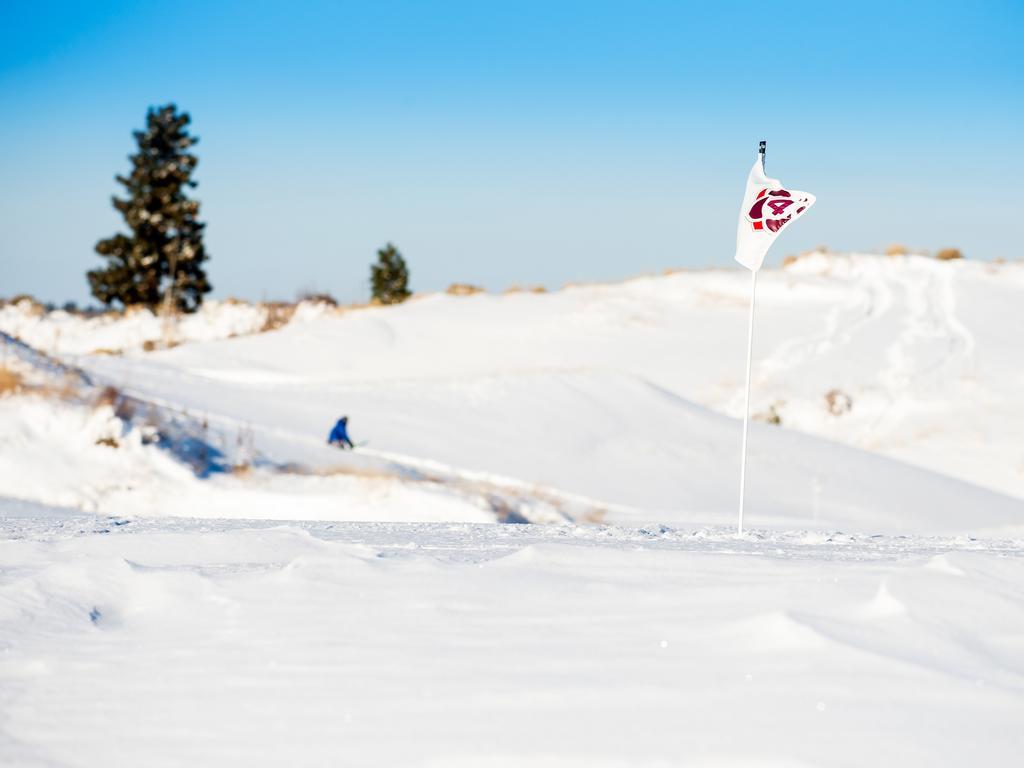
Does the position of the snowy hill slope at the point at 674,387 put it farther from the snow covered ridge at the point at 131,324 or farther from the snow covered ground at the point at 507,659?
the snow covered ground at the point at 507,659

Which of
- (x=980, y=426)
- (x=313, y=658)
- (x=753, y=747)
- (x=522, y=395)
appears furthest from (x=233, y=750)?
(x=980, y=426)

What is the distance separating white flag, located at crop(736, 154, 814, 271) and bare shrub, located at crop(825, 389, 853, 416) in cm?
1970

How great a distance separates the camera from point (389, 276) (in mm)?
50469

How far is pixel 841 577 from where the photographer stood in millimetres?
4078

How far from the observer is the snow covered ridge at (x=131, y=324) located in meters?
38.6

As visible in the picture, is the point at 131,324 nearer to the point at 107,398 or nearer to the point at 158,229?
the point at 158,229

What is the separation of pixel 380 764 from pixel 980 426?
24994 mm

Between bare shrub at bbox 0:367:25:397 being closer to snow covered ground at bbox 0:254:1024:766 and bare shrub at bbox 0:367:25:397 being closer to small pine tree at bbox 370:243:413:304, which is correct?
snow covered ground at bbox 0:254:1024:766

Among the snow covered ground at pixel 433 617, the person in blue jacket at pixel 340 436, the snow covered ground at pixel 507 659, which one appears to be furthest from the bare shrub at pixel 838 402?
the snow covered ground at pixel 507 659

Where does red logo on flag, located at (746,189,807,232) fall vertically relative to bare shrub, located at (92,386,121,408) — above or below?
above

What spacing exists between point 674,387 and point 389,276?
962 inches

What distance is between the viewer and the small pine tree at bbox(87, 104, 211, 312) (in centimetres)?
4319

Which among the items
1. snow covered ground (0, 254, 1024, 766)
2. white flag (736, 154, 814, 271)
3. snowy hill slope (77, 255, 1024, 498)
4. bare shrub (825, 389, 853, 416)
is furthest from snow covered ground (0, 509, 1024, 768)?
bare shrub (825, 389, 853, 416)

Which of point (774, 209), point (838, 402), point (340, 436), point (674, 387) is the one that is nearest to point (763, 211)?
point (774, 209)
